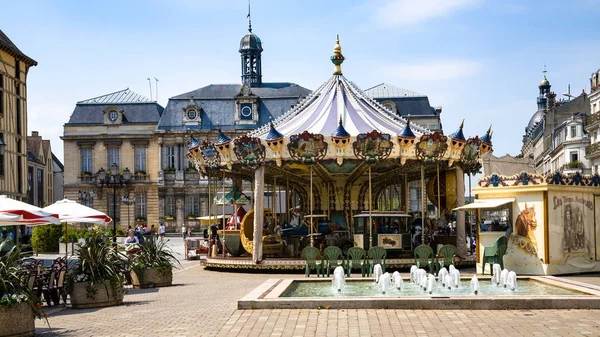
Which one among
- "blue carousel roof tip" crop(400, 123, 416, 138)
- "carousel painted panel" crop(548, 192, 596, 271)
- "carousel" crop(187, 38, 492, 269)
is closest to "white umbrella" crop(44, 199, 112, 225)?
"carousel" crop(187, 38, 492, 269)

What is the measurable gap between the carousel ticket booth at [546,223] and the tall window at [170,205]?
50.7 meters

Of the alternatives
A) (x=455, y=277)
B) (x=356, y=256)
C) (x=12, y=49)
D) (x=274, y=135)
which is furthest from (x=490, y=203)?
(x=12, y=49)

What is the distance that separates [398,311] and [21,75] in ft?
114

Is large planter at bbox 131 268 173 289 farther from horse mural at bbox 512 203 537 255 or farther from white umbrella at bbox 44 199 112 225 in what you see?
horse mural at bbox 512 203 537 255

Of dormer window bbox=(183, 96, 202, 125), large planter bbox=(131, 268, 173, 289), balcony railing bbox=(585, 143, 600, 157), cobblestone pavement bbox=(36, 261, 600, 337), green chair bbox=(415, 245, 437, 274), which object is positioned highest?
dormer window bbox=(183, 96, 202, 125)

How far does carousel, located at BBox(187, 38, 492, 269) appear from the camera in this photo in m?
24.3

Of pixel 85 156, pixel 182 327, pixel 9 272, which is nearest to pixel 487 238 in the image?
pixel 182 327

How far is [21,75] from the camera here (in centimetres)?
4388

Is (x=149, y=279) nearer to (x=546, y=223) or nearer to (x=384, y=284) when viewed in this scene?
(x=384, y=284)

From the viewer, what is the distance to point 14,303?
11.6m

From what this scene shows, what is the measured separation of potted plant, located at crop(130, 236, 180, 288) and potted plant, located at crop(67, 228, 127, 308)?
11.6 ft

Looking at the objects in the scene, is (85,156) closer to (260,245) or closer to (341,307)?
(260,245)

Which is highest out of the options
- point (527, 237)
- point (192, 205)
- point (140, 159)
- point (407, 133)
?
point (140, 159)

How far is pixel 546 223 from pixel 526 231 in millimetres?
701
